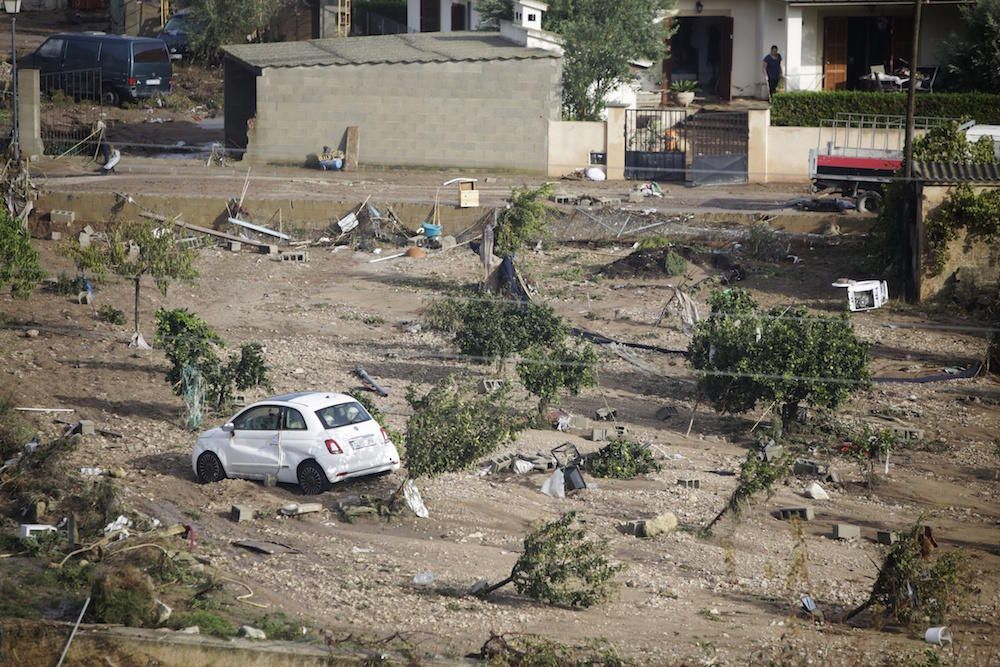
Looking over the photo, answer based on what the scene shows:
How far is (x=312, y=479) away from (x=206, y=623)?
14.6 ft

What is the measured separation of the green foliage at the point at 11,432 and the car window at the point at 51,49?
25.2 meters

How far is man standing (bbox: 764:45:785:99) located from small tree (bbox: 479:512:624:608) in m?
27.3

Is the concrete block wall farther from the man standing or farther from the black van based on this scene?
the black van

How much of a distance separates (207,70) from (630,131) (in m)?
17.9

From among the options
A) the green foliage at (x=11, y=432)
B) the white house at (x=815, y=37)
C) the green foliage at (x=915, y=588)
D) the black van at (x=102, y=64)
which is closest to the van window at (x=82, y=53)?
the black van at (x=102, y=64)

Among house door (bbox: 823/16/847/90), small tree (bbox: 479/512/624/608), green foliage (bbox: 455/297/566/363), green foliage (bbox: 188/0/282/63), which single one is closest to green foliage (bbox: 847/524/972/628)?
small tree (bbox: 479/512/624/608)

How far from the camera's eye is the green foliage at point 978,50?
3644 centimetres

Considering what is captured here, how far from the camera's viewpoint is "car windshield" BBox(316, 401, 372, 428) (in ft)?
57.6

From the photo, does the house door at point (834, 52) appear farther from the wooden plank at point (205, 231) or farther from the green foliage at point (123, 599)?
the green foliage at point (123, 599)

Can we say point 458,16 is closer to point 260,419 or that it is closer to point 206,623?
point 260,419

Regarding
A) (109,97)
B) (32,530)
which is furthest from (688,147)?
(32,530)

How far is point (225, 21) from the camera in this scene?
46.1 metres

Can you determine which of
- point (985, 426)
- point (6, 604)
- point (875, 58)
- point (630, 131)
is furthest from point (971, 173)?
point (6, 604)

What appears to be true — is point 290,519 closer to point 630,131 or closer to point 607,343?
point 607,343
